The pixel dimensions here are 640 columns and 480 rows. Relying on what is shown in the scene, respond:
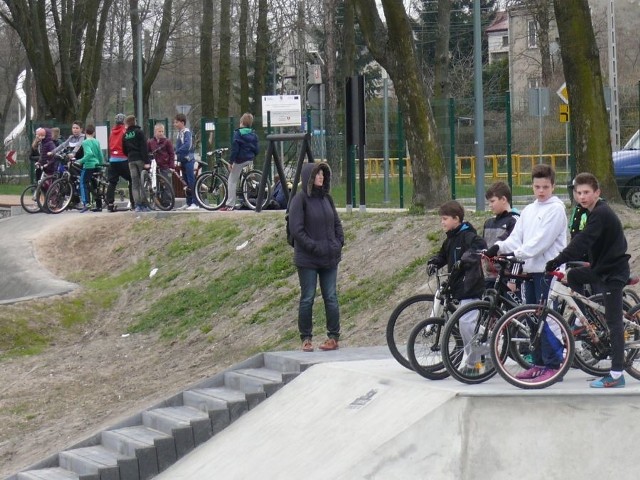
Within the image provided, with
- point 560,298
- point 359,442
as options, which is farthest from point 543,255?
point 359,442

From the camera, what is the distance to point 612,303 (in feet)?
28.0

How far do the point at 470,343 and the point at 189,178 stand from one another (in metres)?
14.5

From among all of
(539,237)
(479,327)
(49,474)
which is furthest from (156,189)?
(539,237)

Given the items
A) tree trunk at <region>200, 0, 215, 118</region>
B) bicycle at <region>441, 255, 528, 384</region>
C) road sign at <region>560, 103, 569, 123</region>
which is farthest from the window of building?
bicycle at <region>441, 255, 528, 384</region>

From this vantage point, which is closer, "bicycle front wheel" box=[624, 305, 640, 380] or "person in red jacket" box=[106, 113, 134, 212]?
"bicycle front wheel" box=[624, 305, 640, 380]

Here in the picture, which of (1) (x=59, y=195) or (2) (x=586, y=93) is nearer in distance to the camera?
(2) (x=586, y=93)

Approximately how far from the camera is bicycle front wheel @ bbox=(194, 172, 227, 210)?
22.4 meters

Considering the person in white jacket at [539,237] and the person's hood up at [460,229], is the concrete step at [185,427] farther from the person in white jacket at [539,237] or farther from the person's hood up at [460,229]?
the person in white jacket at [539,237]

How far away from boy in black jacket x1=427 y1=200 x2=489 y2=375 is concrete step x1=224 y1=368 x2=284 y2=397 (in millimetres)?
2021

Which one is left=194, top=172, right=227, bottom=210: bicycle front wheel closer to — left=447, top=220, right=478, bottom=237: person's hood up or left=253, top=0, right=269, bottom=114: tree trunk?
left=447, top=220, right=478, bottom=237: person's hood up

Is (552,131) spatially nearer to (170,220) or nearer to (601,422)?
(170,220)

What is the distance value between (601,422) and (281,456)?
234 centimetres

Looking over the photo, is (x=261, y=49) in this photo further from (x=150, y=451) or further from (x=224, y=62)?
(x=150, y=451)

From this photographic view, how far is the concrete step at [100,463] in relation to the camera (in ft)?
34.0
